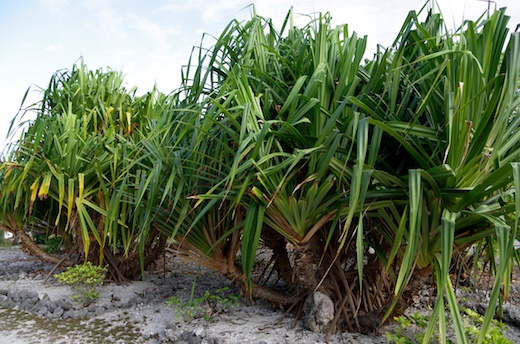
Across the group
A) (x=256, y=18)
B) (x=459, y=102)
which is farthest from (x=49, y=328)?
(x=459, y=102)

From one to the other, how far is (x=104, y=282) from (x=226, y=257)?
1.35 meters

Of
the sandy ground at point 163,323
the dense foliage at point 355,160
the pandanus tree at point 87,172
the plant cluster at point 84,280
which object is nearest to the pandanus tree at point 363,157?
the dense foliage at point 355,160

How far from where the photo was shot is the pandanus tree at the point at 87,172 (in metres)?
2.76

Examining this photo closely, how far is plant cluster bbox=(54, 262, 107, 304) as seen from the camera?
274 cm

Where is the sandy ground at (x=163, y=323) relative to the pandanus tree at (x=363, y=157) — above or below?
below

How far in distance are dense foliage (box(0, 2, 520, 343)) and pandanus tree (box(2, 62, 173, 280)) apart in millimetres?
450

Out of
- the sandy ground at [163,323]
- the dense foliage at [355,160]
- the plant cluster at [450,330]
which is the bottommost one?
the sandy ground at [163,323]

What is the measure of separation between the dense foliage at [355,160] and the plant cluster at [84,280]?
82 cm

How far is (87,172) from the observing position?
2.93m

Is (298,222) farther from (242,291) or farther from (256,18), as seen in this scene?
(256,18)

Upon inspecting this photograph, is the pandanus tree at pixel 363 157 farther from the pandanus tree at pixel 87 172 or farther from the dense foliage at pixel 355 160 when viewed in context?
the pandanus tree at pixel 87 172

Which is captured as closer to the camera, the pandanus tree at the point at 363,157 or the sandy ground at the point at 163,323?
the pandanus tree at the point at 363,157

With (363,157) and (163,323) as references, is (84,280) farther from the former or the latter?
(363,157)

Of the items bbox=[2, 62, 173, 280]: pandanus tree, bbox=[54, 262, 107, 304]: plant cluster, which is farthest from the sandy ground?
bbox=[2, 62, 173, 280]: pandanus tree
